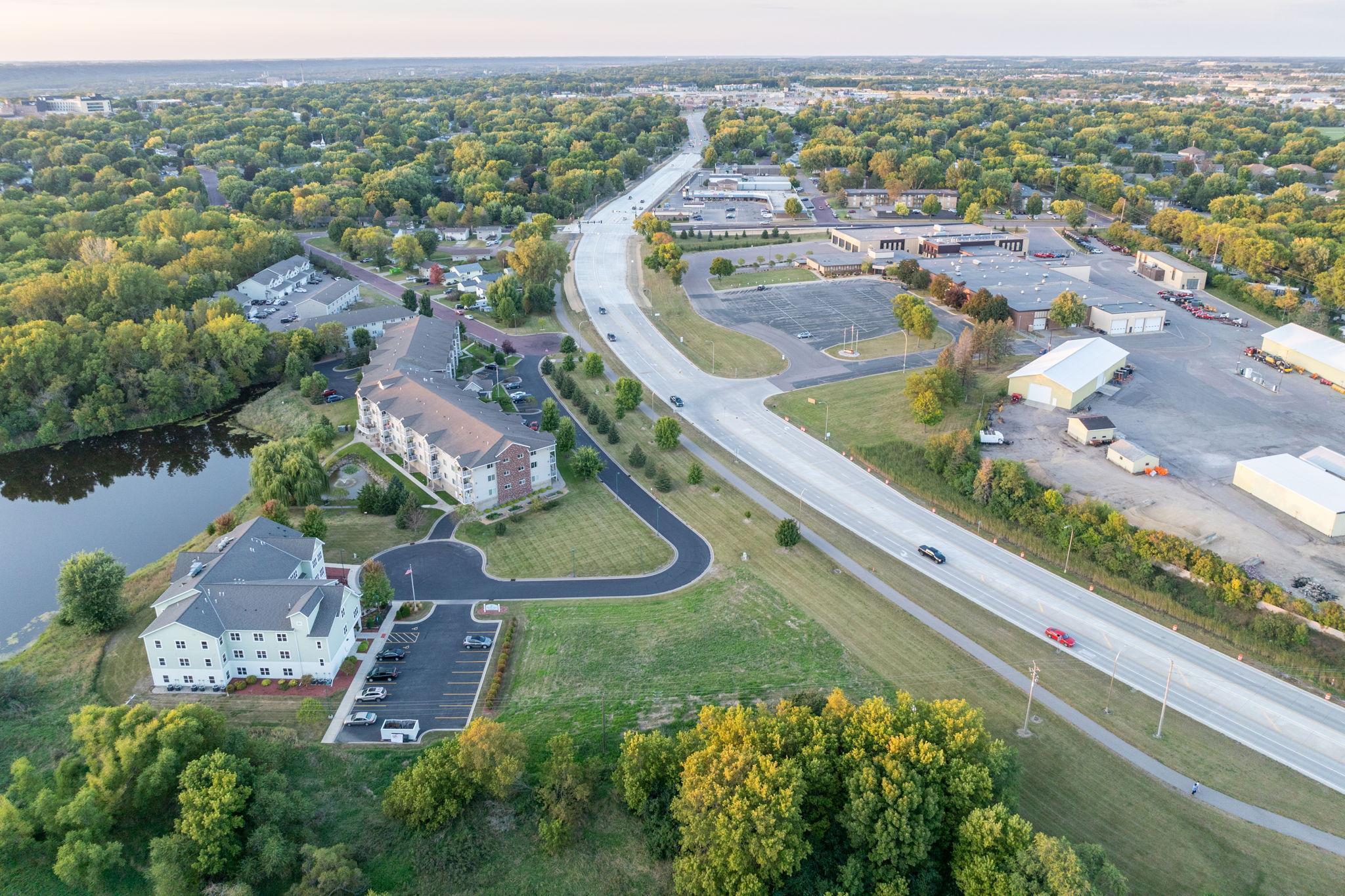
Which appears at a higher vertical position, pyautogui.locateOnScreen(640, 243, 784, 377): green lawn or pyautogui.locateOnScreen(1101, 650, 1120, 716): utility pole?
pyautogui.locateOnScreen(640, 243, 784, 377): green lawn

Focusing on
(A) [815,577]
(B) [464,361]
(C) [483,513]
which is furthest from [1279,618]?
(B) [464,361]

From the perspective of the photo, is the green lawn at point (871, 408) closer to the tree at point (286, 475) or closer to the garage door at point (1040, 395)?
the garage door at point (1040, 395)

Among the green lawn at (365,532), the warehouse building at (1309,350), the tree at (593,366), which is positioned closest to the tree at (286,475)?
the green lawn at (365,532)

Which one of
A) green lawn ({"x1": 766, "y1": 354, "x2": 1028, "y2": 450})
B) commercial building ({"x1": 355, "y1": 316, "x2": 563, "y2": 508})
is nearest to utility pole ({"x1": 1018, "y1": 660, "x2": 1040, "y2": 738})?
green lawn ({"x1": 766, "y1": 354, "x2": 1028, "y2": 450})

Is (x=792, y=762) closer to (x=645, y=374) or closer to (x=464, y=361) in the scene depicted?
(x=645, y=374)

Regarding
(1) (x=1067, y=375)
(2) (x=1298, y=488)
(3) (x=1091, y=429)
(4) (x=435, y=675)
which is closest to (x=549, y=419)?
(4) (x=435, y=675)

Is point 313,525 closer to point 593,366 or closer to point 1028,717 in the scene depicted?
point 593,366

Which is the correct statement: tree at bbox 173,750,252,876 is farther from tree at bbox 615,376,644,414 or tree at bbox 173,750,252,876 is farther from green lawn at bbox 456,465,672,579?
tree at bbox 615,376,644,414

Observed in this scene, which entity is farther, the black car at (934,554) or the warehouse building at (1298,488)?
the black car at (934,554)
